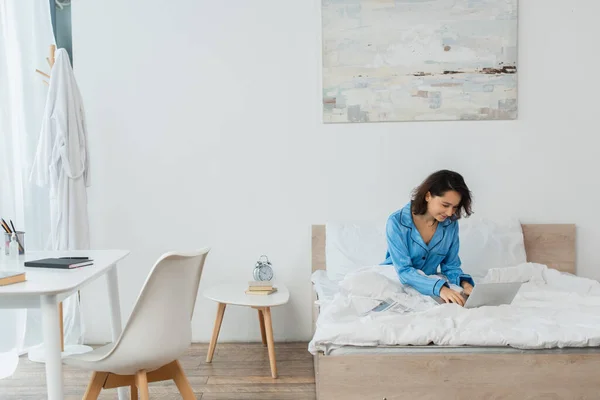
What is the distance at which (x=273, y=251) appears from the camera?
3.67 metres

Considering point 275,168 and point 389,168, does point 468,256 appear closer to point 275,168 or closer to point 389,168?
point 389,168

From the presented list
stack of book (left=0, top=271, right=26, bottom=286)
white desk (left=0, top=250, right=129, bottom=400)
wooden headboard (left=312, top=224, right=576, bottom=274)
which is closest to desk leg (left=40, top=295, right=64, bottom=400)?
white desk (left=0, top=250, right=129, bottom=400)

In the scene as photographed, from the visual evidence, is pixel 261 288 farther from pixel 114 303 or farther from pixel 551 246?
pixel 551 246

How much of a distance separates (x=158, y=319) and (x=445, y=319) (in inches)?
41.2

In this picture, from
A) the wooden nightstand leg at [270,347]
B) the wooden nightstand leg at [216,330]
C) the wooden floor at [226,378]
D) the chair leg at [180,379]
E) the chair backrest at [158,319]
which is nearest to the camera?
the chair backrest at [158,319]

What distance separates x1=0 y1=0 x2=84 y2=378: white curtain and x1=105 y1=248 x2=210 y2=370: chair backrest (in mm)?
1622

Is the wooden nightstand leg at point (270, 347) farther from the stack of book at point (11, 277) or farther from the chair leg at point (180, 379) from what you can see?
the stack of book at point (11, 277)

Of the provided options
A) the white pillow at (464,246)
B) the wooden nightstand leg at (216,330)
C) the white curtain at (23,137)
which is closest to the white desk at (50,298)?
the wooden nightstand leg at (216,330)

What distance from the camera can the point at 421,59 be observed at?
3.56 metres

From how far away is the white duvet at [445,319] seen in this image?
2.17 m

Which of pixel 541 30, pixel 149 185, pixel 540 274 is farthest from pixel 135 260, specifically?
pixel 541 30

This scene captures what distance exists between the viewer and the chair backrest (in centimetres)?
195

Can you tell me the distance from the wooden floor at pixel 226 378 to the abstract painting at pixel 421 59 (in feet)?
4.82

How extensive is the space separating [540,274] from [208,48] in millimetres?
2216
